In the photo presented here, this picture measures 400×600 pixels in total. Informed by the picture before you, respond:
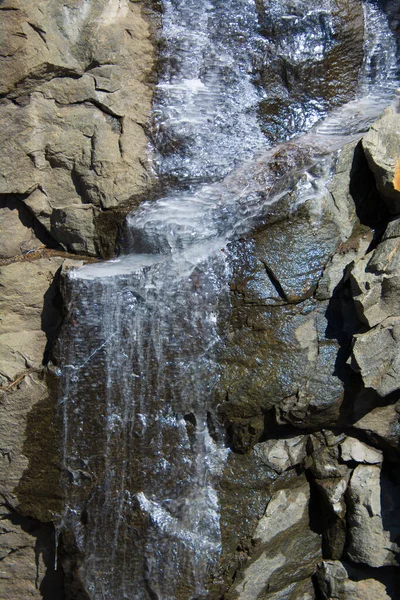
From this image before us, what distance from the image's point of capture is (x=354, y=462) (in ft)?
11.1

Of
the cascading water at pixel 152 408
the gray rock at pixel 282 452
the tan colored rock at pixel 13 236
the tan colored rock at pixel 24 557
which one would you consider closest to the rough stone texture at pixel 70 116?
the tan colored rock at pixel 13 236

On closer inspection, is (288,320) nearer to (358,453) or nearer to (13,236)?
(358,453)

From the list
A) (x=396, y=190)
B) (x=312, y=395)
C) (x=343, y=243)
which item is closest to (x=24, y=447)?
(x=312, y=395)

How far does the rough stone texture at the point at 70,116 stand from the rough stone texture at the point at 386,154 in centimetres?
130

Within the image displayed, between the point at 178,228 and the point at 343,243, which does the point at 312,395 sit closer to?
the point at 343,243

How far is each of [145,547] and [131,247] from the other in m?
1.63

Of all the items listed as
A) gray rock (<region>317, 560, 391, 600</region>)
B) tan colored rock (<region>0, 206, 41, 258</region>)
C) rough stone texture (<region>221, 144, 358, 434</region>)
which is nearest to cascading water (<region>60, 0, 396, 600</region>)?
rough stone texture (<region>221, 144, 358, 434</region>)

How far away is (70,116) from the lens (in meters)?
3.72

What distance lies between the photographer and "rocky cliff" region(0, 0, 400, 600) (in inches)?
127

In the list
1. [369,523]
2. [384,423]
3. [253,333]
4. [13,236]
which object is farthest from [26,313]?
[369,523]

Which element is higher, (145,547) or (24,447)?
(24,447)

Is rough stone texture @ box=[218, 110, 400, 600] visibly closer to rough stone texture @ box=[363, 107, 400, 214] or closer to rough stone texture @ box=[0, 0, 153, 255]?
rough stone texture @ box=[363, 107, 400, 214]

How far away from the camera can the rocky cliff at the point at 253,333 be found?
322cm

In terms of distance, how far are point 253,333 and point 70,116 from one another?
1.73m
